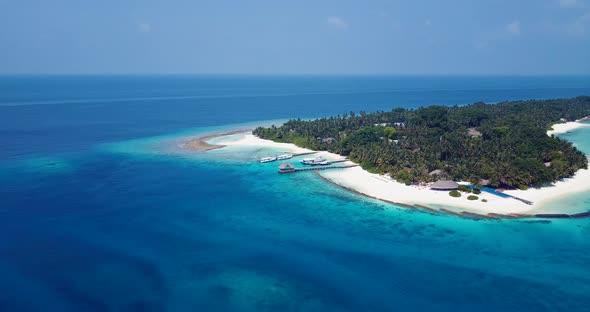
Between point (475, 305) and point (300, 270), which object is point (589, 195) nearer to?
point (475, 305)

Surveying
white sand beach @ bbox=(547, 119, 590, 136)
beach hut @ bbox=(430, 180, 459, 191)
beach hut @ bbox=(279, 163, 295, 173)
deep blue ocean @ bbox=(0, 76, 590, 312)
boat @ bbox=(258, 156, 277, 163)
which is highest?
white sand beach @ bbox=(547, 119, 590, 136)

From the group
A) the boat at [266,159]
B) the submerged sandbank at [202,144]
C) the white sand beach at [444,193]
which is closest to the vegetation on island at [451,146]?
the white sand beach at [444,193]

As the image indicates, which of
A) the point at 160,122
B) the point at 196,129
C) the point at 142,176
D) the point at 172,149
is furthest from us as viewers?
the point at 160,122

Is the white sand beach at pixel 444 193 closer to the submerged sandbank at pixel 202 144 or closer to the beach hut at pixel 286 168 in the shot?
the beach hut at pixel 286 168

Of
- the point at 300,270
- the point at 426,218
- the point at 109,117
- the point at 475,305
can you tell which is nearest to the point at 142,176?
the point at 300,270

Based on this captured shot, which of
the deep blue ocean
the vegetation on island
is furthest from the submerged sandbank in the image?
the deep blue ocean

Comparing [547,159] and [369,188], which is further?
[547,159]

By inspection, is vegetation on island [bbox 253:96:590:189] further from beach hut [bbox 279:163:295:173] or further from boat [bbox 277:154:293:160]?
beach hut [bbox 279:163:295:173]
